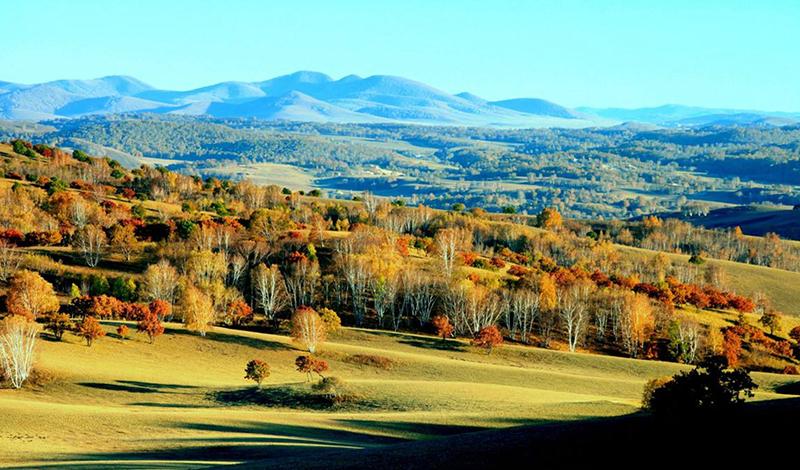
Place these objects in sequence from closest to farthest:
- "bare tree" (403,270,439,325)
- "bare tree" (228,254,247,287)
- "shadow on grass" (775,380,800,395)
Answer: "shadow on grass" (775,380,800,395) < "bare tree" (403,270,439,325) < "bare tree" (228,254,247,287)

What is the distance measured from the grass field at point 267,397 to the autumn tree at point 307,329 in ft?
5.94

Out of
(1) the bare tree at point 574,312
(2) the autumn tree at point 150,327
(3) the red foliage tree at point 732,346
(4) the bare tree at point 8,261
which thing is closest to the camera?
(2) the autumn tree at point 150,327

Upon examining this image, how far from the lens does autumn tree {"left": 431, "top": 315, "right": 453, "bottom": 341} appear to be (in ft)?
346

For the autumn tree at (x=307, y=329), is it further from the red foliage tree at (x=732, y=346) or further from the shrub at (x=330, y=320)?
the red foliage tree at (x=732, y=346)

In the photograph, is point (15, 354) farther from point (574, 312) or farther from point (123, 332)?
point (574, 312)

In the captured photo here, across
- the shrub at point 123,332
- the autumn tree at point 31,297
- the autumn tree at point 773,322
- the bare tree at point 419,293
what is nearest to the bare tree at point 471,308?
the bare tree at point 419,293

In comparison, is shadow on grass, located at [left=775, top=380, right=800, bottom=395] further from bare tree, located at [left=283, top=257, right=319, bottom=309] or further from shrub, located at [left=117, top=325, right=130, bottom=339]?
shrub, located at [left=117, top=325, right=130, bottom=339]

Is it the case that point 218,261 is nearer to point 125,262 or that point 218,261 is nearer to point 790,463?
point 125,262

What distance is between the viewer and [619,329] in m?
116

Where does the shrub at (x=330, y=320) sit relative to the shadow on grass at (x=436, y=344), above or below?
above

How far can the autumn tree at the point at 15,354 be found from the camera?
66875 millimetres

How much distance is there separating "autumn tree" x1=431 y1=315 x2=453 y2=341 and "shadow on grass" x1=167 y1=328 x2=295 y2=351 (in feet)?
82.1

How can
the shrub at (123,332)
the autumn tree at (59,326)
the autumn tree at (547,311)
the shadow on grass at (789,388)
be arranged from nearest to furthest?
the shadow on grass at (789,388) → the autumn tree at (59,326) → the shrub at (123,332) → the autumn tree at (547,311)

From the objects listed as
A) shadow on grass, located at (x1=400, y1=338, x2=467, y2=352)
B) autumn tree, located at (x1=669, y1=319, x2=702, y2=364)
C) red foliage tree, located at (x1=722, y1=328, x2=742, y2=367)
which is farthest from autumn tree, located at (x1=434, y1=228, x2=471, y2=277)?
red foliage tree, located at (x1=722, y1=328, x2=742, y2=367)
